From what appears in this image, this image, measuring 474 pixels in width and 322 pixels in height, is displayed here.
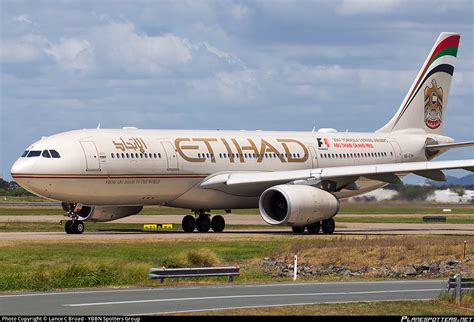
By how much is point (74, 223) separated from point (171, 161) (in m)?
5.62

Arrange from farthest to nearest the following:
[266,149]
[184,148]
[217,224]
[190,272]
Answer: [266,149] → [217,224] → [184,148] → [190,272]

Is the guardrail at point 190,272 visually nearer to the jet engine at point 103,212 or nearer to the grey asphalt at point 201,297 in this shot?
the grey asphalt at point 201,297

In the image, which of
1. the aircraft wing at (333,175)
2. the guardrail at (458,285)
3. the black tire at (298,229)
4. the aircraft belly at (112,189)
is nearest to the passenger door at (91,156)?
the aircraft belly at (112,189)

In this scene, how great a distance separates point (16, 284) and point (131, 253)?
10415 millimetres

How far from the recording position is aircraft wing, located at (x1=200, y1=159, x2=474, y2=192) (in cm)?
5503

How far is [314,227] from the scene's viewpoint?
56.0 meters

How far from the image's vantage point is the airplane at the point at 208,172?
51.8 m

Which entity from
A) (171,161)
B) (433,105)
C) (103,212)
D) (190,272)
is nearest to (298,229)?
(171,161)

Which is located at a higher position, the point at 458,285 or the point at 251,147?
the point at 251,147

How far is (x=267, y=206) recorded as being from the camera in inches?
2173

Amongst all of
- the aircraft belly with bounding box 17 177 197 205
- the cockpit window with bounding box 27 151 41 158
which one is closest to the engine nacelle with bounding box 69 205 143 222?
the aircraft belly with bounding box 17 177 197 205

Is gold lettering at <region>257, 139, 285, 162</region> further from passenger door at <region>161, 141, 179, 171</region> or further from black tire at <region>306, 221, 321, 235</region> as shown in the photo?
passenger door at <region>161, 141, 179, 171</region>

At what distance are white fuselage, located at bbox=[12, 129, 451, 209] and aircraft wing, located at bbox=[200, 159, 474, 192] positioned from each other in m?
0.65

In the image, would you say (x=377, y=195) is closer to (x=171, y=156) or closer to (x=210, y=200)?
(x=210, y=200)
